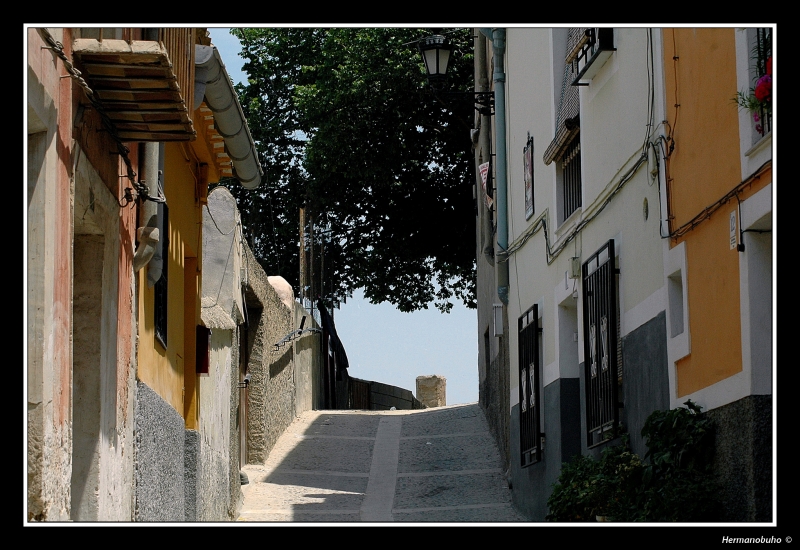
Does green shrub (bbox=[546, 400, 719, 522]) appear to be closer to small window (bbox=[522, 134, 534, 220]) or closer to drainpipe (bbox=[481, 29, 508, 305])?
small window (bbox=[522, 134, 534, 220])

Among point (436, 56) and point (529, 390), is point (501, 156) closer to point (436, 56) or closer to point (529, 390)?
point (436, 56)

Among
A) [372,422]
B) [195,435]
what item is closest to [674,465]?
[195,435]

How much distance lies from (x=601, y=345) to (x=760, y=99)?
434 centimetres

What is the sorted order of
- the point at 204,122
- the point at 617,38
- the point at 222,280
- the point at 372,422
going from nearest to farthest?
1. the point at 617,38
2. the point at 204,122
3. the point at 222,280
4. the point at 372,422

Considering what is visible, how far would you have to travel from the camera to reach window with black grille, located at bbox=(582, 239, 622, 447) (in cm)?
1012

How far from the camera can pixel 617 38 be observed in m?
10.5

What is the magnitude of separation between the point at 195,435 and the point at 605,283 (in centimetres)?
405

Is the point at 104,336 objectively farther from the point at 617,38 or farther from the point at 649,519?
the point at 617,38

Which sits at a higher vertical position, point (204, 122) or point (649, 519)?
point (204, 122)

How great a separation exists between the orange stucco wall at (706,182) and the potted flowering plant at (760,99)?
0.28 m

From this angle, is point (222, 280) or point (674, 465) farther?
point (222, 280)

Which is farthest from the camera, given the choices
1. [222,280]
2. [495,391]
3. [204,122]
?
[495,391]

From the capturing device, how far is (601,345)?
35.0ft

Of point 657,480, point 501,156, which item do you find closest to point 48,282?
point 657,480
